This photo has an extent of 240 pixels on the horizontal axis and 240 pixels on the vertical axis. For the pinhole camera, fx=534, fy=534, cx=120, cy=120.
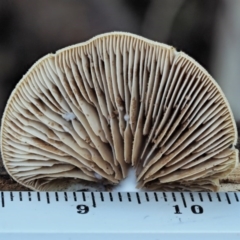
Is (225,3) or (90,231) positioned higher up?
(225,3)

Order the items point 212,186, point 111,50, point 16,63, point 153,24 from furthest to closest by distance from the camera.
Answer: point 153,24 → point 16,63 → point 212,186 → point 111,50

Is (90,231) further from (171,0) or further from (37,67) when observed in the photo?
(171,0)

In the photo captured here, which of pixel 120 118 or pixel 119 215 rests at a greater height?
pixel 120 118

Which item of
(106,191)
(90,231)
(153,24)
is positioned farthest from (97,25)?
(90,231)

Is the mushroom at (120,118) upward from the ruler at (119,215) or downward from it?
upward

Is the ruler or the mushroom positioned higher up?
the mushroom
